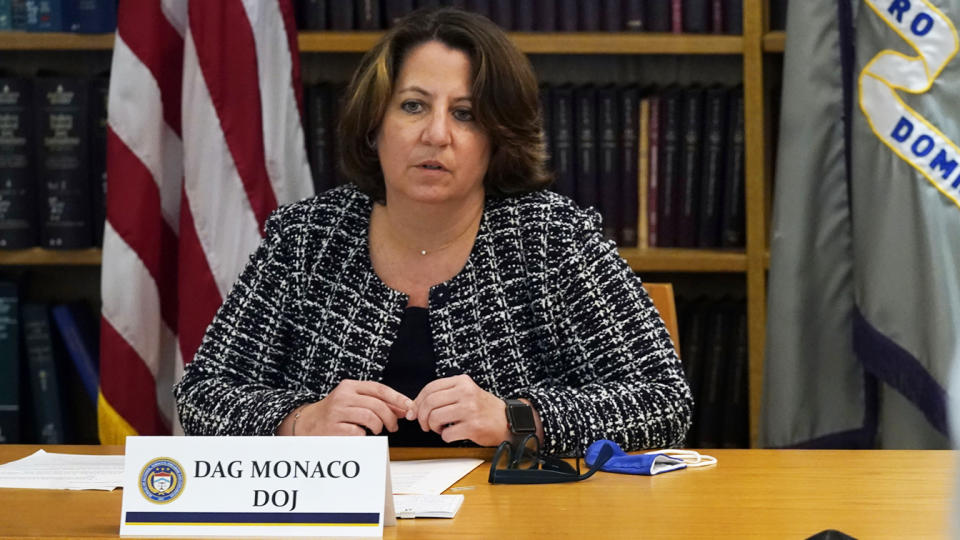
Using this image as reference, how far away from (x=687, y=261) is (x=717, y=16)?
21.9 inches

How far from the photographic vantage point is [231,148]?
2488mm

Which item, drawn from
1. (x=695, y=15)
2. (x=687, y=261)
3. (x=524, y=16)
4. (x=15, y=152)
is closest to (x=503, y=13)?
(x=524, y=16)

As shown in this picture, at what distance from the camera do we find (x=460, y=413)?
143 centimetres

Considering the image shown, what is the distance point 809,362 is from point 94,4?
174 cm

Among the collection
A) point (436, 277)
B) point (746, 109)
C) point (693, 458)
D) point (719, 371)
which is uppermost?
point (746, 109)

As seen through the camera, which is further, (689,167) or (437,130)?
(689,167)

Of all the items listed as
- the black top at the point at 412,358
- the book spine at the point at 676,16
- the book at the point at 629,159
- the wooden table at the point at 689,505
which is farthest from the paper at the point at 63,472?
the book spine at the point at 676,16

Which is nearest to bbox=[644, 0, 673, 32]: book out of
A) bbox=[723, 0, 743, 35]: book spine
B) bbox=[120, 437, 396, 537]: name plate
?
bbox=[723, 0, 743, 35]: book spine

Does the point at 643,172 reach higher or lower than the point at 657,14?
lower

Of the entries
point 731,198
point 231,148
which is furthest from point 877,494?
point 231,148

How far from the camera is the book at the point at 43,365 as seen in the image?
8.95 ft

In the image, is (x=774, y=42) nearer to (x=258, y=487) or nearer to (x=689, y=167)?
(x=689, y=167)

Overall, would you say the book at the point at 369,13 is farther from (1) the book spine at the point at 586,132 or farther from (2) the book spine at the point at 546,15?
(1) the book spine at the point at 586,132

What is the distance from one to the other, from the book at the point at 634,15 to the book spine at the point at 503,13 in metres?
0.26
